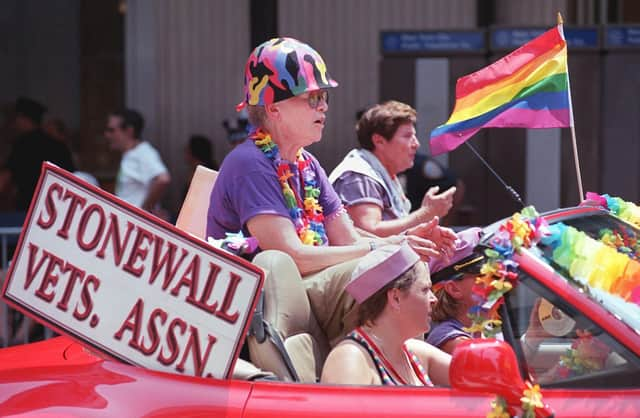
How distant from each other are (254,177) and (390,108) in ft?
5.78

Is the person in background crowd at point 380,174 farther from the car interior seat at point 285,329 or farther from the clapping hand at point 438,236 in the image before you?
the car interior seat at point 285,329

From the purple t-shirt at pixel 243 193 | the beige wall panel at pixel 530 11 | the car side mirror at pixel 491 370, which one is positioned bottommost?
the car side mirror at pixel 491 370

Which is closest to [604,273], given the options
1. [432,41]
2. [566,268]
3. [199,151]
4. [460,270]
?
[566,268]

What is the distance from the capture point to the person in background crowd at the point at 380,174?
5219 mm

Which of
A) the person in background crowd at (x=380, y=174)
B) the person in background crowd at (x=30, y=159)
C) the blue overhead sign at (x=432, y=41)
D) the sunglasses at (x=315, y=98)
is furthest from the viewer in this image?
the blue overhead sign at (x=432, y=41)

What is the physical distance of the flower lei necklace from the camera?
13.4 feet

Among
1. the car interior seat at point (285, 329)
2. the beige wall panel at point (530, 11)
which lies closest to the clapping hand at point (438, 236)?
the car interior seat at point (285, 329)

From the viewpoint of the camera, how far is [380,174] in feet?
17.9

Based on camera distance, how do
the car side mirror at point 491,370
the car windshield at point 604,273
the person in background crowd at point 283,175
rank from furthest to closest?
1. the person in background crowd at point 283,175
2. the car windshield at point 604,273
3. the car side mirror at point 491,370

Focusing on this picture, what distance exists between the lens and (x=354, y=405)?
301 cm

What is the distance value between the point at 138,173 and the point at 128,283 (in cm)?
468

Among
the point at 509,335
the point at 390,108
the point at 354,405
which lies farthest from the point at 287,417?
the point at 390,108

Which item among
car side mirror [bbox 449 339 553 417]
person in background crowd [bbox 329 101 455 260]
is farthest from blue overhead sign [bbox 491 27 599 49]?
car side mirror [bbox 449 339 553 417]

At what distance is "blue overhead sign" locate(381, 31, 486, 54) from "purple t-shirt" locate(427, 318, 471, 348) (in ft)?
16.8
